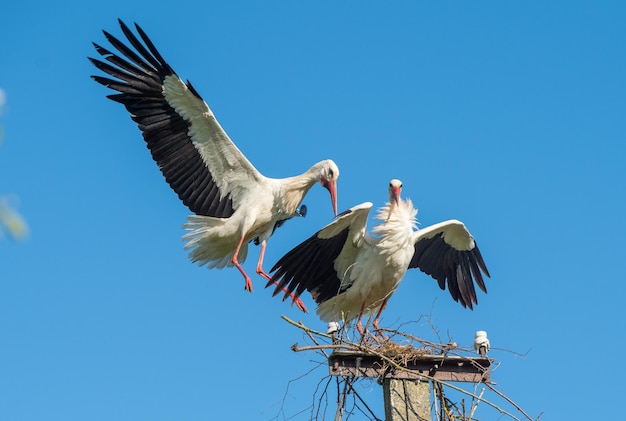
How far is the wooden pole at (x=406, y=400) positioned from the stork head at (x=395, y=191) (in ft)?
6.39

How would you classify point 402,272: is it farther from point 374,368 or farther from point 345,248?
point 374,368

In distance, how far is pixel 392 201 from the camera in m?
5.93

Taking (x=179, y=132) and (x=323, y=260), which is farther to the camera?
(x=179, y=132)

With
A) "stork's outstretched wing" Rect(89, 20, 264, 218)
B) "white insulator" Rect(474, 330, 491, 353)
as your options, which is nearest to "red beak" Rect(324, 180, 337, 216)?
"stork's outstretched wing" Rect(89, 20, 264, 218)

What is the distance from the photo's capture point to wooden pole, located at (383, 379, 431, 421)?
3959 mm

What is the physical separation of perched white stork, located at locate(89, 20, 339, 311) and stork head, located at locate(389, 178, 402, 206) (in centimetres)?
120

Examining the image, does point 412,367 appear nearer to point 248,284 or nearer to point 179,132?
point 248,284

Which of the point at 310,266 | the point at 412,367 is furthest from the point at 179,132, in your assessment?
the point at 412,367

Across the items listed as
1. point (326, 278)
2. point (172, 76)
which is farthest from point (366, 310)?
A: point (172, 76)

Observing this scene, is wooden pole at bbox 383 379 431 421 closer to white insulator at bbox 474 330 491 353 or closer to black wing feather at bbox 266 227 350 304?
white insulator at bbox 474 330 491 353

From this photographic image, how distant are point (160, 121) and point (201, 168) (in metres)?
0.55

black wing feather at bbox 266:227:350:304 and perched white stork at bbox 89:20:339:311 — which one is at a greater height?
perched white stork at bbox 89:20:339:311

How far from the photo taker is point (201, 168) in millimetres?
7379

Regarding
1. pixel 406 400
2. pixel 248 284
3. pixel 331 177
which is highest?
pixel 331 177
